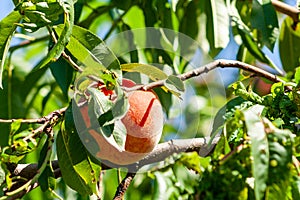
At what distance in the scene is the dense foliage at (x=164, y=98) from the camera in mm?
760

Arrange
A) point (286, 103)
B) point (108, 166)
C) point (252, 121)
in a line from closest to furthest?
1. point (252, 121)
2. point (286, 103)
3. point (108, 166)

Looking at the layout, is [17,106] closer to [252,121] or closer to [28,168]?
[28,168]

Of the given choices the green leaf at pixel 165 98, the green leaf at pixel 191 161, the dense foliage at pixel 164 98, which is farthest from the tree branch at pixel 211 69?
the green leaf at pixel 165 98

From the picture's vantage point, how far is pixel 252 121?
0.74 meters

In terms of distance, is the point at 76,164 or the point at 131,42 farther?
the point at 131,42

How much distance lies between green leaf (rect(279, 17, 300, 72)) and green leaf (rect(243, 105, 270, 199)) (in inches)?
39.1

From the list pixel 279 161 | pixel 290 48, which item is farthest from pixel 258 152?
pixel 290 48

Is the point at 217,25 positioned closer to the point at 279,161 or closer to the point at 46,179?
the point at 46,179

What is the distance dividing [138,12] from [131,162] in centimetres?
81

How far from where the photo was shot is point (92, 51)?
103cm

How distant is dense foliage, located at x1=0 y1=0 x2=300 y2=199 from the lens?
0.76 meters

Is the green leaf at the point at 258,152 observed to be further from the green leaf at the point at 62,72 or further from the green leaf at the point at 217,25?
the green leaf at the point at 217,25

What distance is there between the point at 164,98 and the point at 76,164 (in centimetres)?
51

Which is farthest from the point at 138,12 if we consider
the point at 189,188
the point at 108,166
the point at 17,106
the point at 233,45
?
the point at 189,188
